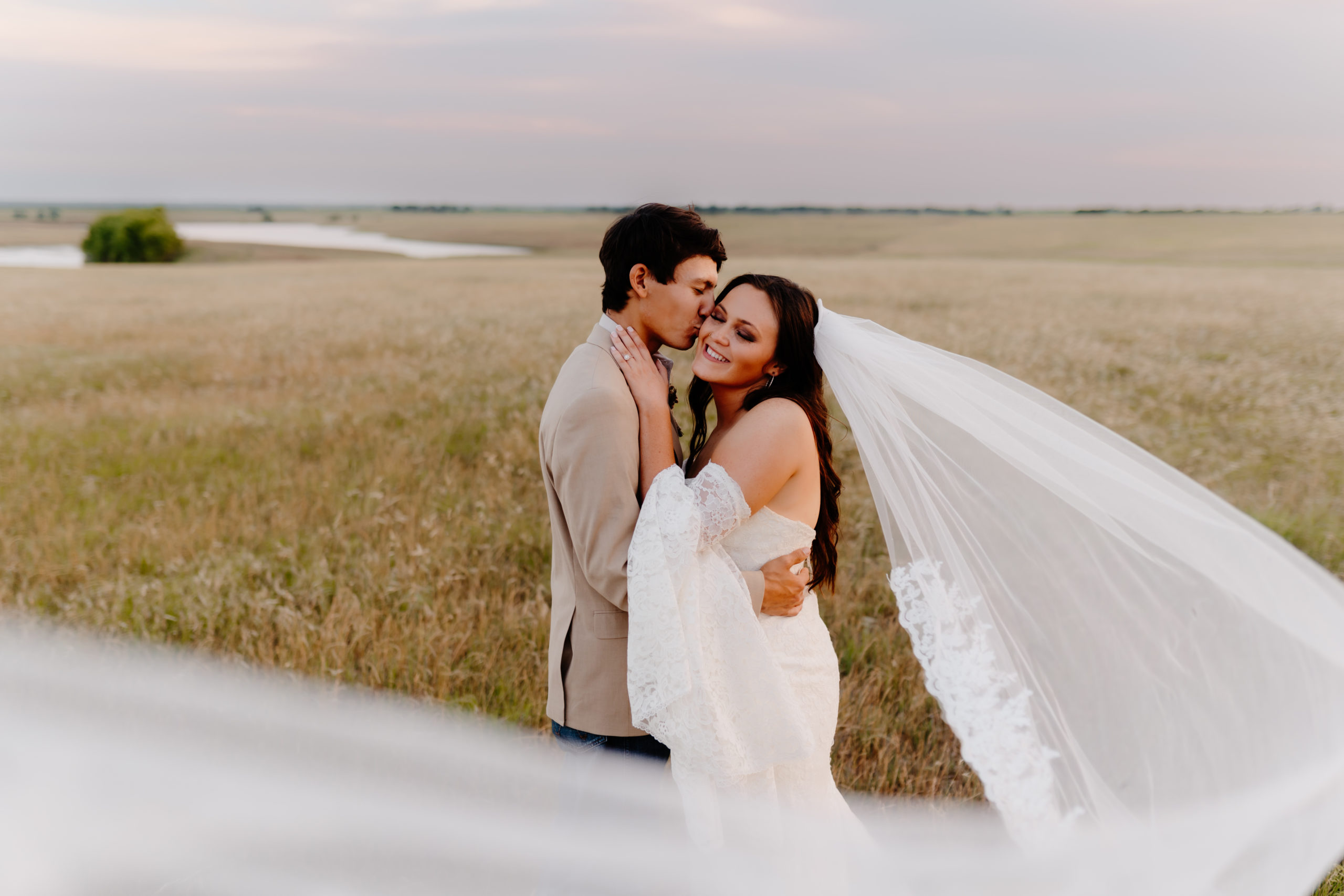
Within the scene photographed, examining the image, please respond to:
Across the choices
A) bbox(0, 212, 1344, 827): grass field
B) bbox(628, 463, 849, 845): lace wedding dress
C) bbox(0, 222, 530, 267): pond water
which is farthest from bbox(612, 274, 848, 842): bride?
bbox(0, 222, 530, 267): pond water

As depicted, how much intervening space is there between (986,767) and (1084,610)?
71cm

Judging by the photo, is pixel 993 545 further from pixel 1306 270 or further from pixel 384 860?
pixel 1306 270

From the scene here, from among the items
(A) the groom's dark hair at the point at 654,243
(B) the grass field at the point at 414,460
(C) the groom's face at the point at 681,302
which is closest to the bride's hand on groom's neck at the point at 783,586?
(C) the groom's face at the point at 681,302

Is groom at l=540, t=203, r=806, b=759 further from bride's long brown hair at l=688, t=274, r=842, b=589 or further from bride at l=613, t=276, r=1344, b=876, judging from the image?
bride's long brown hair at l=688, t=274, r=842, b=589

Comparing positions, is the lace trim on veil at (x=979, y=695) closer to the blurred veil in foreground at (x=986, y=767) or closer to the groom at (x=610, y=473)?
the blurred veil in foreground at (x=986, y=767)

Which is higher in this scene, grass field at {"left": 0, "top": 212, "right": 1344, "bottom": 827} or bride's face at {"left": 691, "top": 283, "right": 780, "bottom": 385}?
bride's face at {"left": 691, "top": 283, "right": 780, "bottom": 385}

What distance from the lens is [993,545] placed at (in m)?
3.14

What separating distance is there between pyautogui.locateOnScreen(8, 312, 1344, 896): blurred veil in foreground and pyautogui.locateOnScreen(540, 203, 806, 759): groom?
233 millimetres

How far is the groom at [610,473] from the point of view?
2.41 meters

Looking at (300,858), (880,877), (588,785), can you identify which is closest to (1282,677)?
(880,877)

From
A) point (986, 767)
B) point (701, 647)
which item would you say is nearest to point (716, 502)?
point (701, 647)

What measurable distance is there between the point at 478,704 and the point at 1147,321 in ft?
65.2

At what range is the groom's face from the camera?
2.68 metres

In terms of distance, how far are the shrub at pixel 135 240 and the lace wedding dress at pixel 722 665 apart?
9393cm
